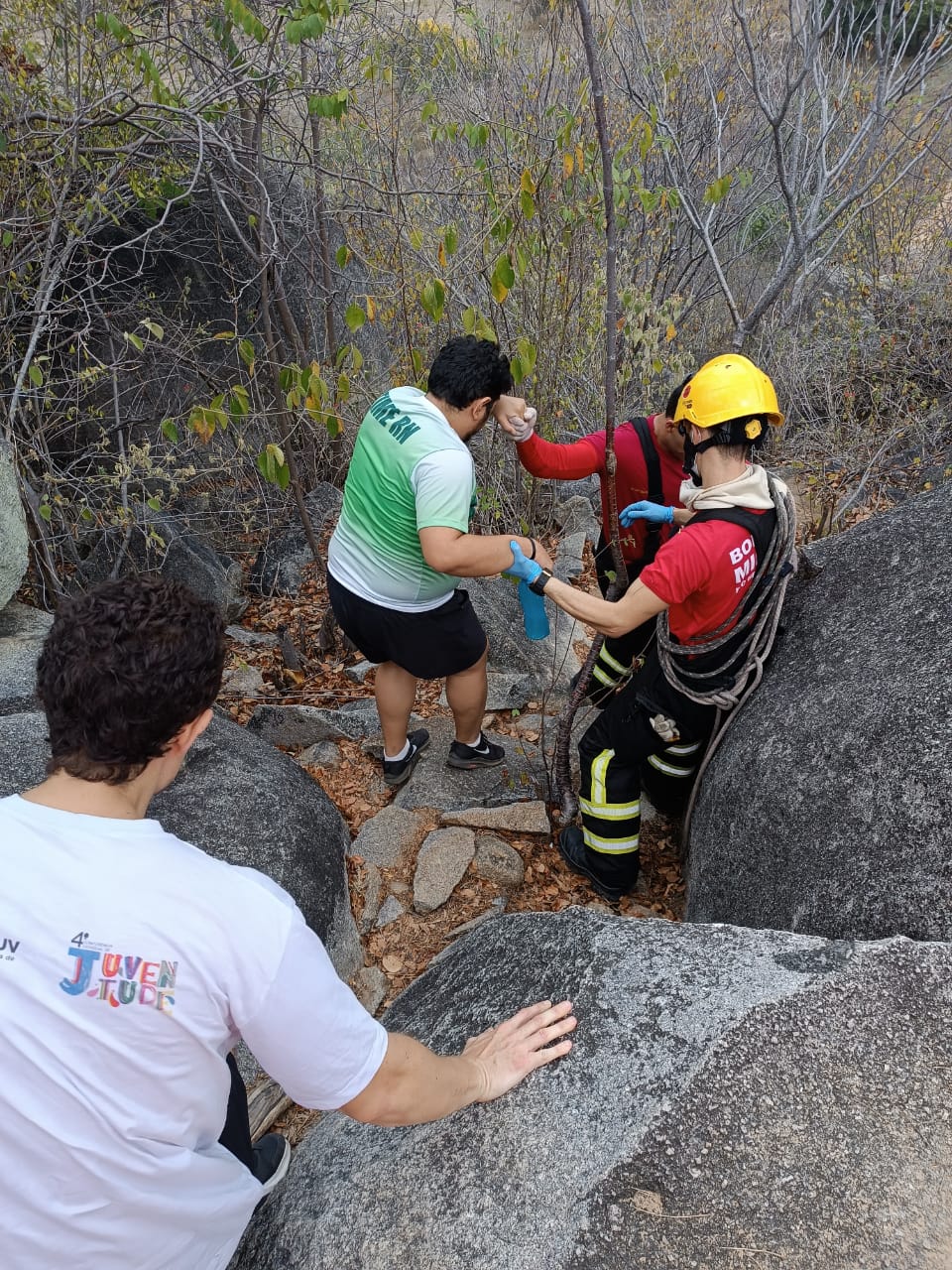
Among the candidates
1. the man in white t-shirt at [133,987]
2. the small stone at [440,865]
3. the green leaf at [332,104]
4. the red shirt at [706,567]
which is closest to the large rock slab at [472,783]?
the small stone at [440,865]

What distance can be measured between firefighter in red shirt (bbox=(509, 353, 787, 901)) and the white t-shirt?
1504mm

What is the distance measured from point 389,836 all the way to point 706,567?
1.83 metres

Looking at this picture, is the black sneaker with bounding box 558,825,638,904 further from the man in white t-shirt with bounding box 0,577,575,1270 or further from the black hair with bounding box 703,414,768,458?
the man in white t-shirt with bounding box 0,577,575,1270

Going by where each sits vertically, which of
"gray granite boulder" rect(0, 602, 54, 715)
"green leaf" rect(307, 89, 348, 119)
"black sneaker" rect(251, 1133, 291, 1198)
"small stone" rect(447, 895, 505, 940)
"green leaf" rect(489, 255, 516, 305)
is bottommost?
"small stone" rect(447, 895, 505, 940)

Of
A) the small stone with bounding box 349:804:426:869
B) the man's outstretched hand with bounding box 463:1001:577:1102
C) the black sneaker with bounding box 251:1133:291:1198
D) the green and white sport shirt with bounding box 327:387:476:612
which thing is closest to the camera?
the man's outstretched hand with bounding box 463:1001:577:1102

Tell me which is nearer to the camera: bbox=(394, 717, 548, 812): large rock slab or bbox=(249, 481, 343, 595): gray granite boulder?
bbox=(394, 717, 548, 812): large rock slab

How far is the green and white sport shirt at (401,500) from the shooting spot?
112 inches

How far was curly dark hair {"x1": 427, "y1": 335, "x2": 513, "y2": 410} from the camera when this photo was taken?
290cm

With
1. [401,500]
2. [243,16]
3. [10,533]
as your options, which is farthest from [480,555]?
[10,533]

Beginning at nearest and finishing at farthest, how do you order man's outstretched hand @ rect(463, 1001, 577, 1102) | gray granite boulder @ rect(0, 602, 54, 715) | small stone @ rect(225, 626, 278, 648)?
man's outstretched hand @ rect(463, 1001, 577, 1102)
gray granite boulder @ rect(0, 602, 54, 715)
small stone @ rect(225, 626, 278, 648)

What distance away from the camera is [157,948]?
1.20 m

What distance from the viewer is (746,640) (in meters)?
2.65

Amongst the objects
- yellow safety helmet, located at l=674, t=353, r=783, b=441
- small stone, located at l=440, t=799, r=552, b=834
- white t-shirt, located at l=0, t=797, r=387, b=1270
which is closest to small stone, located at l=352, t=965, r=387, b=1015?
small stone, located at l=440, t=799, r=552, b=834

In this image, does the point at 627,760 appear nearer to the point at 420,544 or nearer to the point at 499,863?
the point at 499,863
